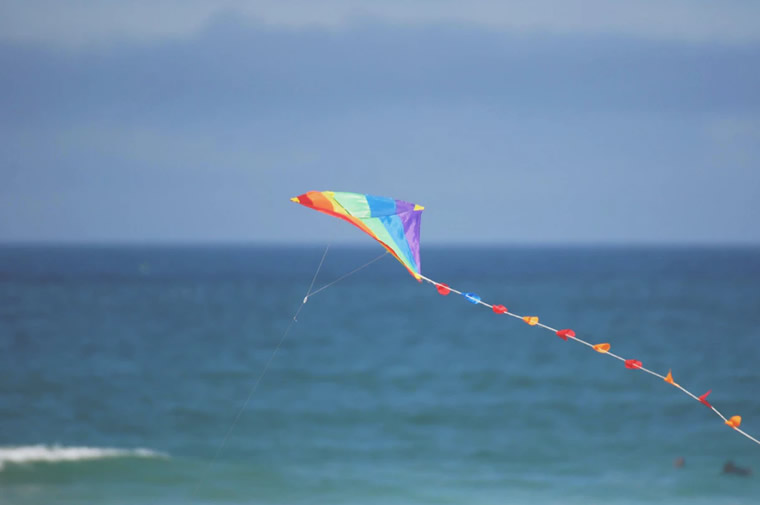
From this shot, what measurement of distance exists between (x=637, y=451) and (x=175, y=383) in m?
13.6

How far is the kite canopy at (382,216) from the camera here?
875cm

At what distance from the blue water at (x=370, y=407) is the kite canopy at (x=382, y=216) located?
840 centimetres

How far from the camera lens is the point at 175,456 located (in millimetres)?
20453

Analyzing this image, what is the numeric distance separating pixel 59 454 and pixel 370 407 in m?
8.73

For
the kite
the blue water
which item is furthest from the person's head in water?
the kite

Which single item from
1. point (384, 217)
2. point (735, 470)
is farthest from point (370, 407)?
point (384, 217)

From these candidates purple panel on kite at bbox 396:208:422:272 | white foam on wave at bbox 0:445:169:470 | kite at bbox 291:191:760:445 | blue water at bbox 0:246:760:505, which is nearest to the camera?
kite at bbox 291:191:760:445

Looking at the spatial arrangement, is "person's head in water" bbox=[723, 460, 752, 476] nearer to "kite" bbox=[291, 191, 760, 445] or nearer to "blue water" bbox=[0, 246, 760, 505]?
"blue water" bbox=[0, 246, 760, 505]

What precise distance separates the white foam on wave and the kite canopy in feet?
38.9

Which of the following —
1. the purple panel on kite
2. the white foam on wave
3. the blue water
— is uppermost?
the purple panel on kite

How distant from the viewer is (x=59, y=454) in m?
19.7

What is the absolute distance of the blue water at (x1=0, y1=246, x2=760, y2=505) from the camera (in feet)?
58.7

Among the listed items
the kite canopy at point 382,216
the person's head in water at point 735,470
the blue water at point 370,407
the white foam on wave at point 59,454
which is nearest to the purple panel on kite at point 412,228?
the kite canopy at point 382,216

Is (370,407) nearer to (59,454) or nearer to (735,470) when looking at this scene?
(59,454)
